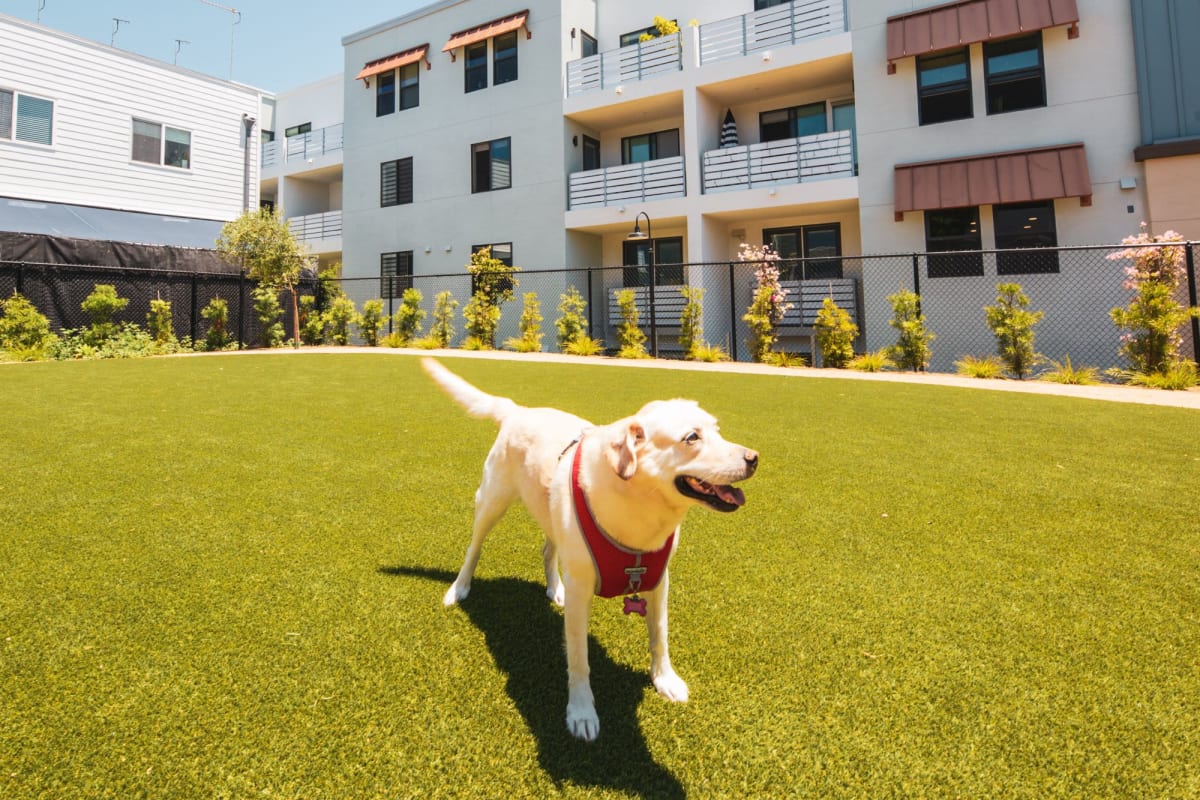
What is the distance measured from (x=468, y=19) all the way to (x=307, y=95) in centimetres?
1082

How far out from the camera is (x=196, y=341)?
661 inches

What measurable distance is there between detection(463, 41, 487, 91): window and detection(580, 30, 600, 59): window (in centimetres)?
321

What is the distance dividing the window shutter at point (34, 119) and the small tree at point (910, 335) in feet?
76.5

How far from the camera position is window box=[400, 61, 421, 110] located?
21016mm

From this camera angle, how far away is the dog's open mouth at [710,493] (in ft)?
5.65

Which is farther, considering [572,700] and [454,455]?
[454,455]

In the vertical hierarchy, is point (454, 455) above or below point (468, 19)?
below

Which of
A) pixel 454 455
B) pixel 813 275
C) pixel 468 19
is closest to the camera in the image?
pixel 454 455

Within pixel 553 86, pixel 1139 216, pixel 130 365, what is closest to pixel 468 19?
pixel 553 86

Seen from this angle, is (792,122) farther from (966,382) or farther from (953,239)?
(966,382)

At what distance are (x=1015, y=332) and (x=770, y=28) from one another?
1000 centimetres

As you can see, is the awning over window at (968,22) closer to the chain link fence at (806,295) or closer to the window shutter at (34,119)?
the chain link fence at (806,295)

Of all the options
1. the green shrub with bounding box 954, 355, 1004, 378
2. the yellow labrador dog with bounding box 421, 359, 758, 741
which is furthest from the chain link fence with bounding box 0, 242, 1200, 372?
the yellow labrador dog with bounding box 421, 359, 758, 741

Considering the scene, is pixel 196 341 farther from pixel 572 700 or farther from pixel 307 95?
pixel 572 700
